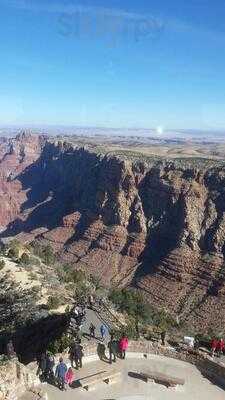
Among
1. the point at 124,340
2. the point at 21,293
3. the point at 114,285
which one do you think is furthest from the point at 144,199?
the point at 124,340

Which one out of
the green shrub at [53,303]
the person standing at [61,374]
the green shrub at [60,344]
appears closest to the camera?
the person standing at [61,374]

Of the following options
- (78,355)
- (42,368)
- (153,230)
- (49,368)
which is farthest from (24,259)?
(153,230)

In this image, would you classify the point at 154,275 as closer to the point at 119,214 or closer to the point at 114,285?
the point at 114,285

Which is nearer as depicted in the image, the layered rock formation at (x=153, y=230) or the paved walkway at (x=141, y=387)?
the paved walkway at (x=141, y=387)

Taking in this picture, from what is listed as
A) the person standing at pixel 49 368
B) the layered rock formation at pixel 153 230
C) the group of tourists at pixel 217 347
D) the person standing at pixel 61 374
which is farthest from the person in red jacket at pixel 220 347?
the layered rock formation at pixel 153 230

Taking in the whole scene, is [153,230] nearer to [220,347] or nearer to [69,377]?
[220,347]

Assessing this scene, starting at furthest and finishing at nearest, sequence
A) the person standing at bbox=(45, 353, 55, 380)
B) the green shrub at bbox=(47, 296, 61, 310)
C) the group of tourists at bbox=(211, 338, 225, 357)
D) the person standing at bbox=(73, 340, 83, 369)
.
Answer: the green shrub at bbox=(47, 296, 61, 310), the group of tourists at bbox=(211, 338, 225, 357), the person standing at bbox=(73, 340, 83, 369), the person standing at bbox=(45, 353, 55, 380)

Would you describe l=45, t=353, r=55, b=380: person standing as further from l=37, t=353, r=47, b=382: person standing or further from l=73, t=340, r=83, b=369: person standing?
l=73, t=340, r=83, b=369: person standing

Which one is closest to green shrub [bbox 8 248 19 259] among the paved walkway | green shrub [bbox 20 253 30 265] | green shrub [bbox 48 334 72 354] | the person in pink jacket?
green shrub [bbox 20 253 30 265]

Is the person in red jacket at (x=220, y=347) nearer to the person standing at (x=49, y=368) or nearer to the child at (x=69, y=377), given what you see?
the child at (x=69, y=377)
